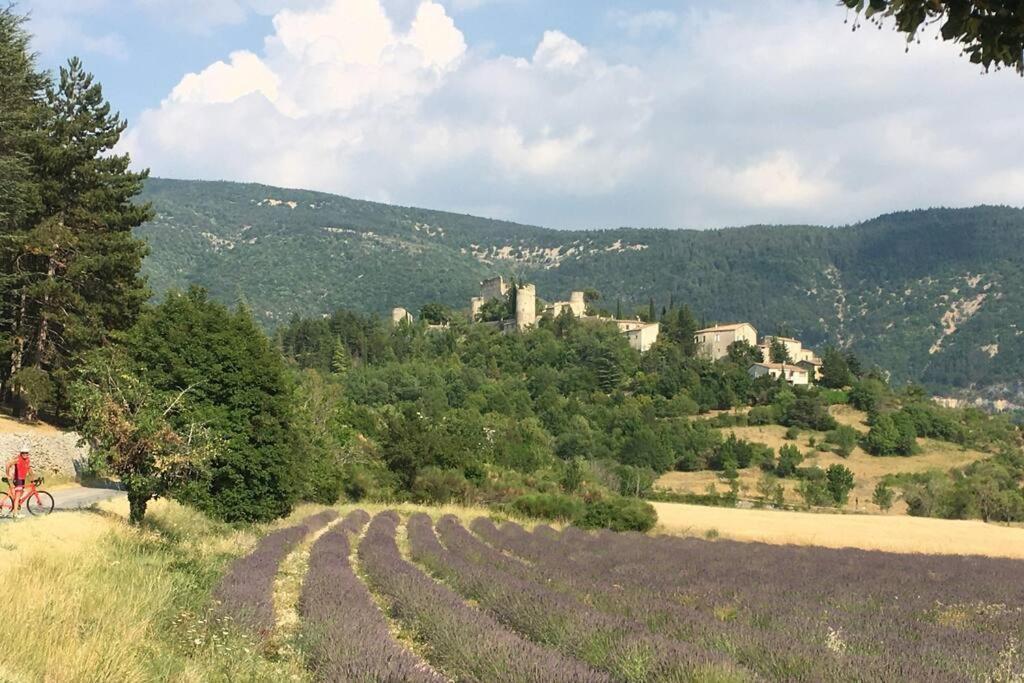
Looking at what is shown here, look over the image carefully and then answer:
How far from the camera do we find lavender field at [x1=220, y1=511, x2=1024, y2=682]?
8.37 m

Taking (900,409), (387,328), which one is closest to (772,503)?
(900,409)

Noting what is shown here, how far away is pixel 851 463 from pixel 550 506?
81.0m

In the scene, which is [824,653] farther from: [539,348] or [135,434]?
[539,348]

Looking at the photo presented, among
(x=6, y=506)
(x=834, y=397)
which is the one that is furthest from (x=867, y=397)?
(x=6, y=506)

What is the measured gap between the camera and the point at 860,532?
39781 millimetres

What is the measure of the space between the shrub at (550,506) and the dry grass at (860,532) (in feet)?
13.6

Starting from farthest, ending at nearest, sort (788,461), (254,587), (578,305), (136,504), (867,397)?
(578,305), (867,397), (788,461), (136,504), (254,587)

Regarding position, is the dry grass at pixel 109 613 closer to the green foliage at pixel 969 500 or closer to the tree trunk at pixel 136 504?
the tree trunk at pixel 136 504

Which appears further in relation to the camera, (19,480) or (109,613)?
(19,480)

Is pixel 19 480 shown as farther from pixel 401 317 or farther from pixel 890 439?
pixel 401 317

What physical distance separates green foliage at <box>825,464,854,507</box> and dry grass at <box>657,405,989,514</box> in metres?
1.15

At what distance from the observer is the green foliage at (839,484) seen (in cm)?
8700

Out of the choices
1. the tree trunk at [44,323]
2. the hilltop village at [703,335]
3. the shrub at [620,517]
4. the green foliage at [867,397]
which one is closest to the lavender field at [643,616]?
the shrub at [620,517]

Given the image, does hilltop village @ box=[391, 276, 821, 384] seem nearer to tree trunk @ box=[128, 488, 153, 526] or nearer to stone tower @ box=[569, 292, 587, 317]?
stone tower @ box=[569, 292, 587, 317]
